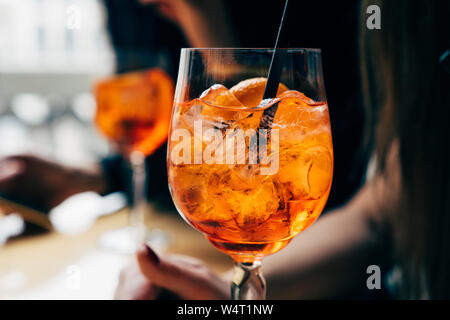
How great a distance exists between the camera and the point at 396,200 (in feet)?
3.24

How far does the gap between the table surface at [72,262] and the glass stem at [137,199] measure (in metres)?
0.06

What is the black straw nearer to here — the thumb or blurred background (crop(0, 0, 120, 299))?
the thumb

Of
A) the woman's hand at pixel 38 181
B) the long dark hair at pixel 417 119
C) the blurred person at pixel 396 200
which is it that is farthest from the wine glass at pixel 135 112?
the long dark hair at pixel 417 119

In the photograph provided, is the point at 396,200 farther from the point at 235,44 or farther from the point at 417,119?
the point at 235,44

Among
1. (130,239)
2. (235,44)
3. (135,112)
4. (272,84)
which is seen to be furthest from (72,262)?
(235,44)

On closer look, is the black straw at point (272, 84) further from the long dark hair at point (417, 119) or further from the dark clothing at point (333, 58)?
the dark clothing at point (333, 58)

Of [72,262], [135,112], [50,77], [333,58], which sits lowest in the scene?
[72,262]

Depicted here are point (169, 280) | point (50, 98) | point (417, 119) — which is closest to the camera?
point (169, 280)

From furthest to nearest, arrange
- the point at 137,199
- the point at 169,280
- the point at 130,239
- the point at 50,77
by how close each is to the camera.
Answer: the point at 50,77
the point at 137,199
the point at 130,239
the point at 169,280

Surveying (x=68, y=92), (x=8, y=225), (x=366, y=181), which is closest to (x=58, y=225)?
(x=8, y=225)

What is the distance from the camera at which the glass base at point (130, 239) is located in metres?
1.11

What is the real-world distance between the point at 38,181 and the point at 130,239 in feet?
1.20

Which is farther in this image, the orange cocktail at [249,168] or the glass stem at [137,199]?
the glass stem at [137,199]
